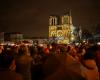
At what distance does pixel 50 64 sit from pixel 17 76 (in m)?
0.93

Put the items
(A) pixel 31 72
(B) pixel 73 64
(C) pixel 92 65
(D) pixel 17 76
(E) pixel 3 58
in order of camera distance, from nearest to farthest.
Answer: (D) pixel 17 76, (B) pixel 73 64, (C) pixel 92 65, (E) pixel 3 58, (A) pixel 31 72

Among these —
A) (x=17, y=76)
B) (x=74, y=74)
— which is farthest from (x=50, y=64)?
(x=17, y=76)

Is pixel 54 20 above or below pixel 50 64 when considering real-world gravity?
above

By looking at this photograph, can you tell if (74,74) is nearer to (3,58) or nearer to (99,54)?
(3,58)

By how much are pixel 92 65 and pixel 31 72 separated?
8.66ft

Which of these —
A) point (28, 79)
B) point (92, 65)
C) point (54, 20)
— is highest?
point (54, 20)

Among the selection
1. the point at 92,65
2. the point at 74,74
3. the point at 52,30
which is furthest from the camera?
the point at 52,30

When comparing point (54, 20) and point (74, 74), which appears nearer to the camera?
point (74, 74)

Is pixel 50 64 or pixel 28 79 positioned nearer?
pixel 50 64

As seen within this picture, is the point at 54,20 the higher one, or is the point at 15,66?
the point at 54,20

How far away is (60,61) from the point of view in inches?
138

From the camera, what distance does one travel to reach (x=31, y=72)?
759 centimetres

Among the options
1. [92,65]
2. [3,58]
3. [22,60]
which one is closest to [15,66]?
[22,60]

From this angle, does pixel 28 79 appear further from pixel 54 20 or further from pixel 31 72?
pixel 54 20
